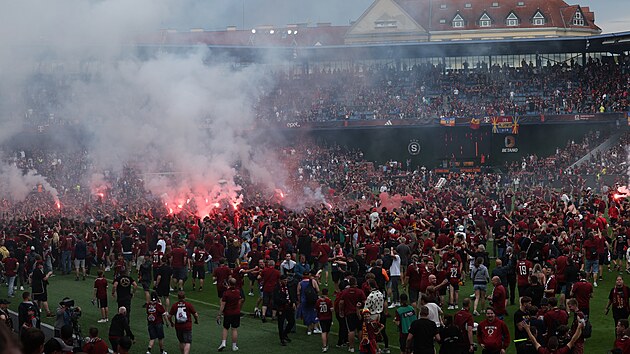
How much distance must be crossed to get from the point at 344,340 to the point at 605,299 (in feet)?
20.6

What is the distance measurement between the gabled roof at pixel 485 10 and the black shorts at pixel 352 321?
2553 inches

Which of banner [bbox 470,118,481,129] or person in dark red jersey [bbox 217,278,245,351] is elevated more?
banner [bbox 470,118,481,129]

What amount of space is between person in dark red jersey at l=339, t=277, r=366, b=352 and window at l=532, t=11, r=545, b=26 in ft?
226

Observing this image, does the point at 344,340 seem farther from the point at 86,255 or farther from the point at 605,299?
the point at 86,255

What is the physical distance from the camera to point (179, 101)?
33469mm

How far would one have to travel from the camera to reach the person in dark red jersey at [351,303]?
42.5 feet

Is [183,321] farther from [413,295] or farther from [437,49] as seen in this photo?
[437,49]

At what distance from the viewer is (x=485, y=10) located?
78125 millimetres

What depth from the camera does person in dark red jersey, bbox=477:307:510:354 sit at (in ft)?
34.7

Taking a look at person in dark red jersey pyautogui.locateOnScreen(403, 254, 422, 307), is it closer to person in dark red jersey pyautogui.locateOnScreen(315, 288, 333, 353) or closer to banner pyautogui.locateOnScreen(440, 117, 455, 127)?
person in dark red jersey pyautogui.locateOnScreen(315, 288, 333, 353)

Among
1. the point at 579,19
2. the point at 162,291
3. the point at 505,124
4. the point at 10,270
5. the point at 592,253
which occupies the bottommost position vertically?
the point at 162,291

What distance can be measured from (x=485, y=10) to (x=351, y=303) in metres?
69.3

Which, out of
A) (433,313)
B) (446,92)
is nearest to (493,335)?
(433,313)

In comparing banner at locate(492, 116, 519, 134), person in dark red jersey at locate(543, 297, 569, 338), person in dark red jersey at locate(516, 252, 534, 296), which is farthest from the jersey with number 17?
banner at locate(492, 116, 519, 134)
